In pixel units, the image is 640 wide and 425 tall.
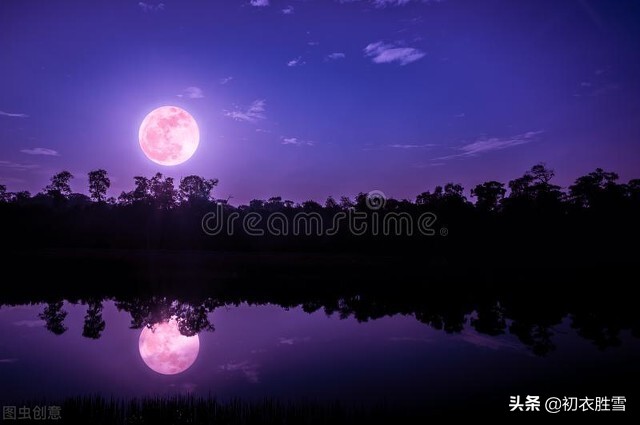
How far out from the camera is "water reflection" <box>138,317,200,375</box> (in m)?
14.7

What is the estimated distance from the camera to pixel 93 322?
68.3 feet

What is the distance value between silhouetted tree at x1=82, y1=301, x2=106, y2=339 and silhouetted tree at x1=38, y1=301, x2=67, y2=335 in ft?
3.72

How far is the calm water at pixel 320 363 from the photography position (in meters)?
12.4

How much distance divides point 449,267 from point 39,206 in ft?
195

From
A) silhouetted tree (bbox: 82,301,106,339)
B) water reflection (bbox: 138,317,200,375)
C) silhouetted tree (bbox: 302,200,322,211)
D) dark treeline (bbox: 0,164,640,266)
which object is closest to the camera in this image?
water reflection (bbox: 138,317,200,375)

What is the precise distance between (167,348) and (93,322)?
7233 mm

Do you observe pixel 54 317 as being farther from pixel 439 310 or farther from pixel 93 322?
pixel 439 310

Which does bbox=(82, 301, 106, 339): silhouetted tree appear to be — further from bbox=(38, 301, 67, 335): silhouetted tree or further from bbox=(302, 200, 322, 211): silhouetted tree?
bbox=(302, 200, 322, 211): silhouetted tree

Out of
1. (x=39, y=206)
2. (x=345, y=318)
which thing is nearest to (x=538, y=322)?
(x=345, y=318)

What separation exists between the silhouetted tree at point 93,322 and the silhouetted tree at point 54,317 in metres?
1.13

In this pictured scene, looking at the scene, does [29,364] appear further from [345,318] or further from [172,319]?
[345,318]

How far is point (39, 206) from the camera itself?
53.8 m

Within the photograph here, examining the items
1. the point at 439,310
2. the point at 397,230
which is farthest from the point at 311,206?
the point at 439,310

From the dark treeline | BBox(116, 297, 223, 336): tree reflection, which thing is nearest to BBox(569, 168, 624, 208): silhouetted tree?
the dark treeline
